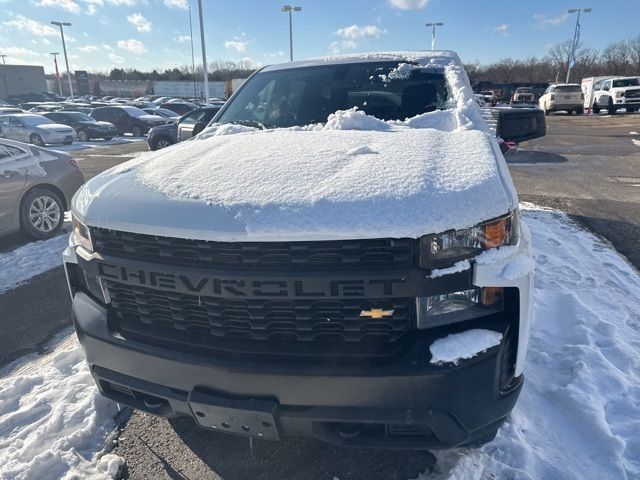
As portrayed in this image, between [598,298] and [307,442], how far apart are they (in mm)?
2866

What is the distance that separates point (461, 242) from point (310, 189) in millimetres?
597

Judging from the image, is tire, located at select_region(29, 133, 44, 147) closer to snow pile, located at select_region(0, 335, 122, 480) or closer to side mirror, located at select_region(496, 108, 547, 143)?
snow pile, located at select_region(0, 335, 122, 480)

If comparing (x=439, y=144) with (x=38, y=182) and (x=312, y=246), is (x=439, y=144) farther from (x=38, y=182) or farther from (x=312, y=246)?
(x=38, y=182)

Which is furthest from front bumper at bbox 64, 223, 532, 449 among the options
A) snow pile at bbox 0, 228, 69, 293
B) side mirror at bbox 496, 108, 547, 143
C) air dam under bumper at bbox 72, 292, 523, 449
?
snow pile at bbox 0, 228, 69, 293

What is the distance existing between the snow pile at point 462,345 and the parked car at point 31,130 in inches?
872

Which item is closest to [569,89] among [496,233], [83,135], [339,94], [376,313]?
[83,135]

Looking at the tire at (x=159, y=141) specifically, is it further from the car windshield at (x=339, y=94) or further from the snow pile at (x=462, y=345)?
the snow pile at (x=462, y=345)

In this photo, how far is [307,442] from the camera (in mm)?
2408

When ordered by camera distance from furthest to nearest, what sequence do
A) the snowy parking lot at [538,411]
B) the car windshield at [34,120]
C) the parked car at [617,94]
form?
the parked car at [617,94] < the car windshield at [34,120] < the snowy parking lot at [538,411]

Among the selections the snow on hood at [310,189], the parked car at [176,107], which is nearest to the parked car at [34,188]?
the snow on hood at [310,189]

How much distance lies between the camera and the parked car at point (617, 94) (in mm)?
28828

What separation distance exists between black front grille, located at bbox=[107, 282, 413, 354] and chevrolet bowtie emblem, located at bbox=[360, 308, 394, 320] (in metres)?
0.01

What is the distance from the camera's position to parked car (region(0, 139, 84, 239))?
5.87 metres

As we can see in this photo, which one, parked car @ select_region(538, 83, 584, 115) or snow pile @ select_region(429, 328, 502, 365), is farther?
parked car @ select_region(538, 83, 584, 115)
